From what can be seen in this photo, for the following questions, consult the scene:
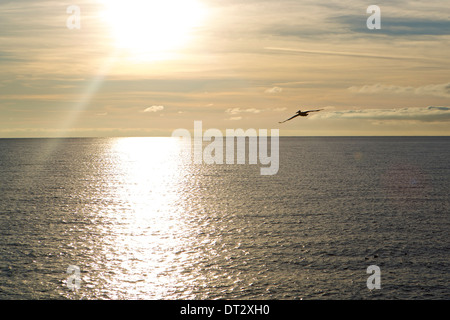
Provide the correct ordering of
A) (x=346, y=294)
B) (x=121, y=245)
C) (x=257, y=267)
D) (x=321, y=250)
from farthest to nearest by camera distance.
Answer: (x=121, y=245)
(x=321, y=250)
(x=257, y=267)
(x=346, y=294)

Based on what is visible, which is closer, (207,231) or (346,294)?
(346,294)

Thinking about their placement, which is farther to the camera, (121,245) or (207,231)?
(207,231)

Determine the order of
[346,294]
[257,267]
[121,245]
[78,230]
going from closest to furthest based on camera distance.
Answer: [346,294], [257,267], [121,245], [78,230]

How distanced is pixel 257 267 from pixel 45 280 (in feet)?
67.9

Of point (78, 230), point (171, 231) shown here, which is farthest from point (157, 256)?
point (78, 230)

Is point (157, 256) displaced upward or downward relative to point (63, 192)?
upward

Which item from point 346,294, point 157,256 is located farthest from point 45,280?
point 346,294

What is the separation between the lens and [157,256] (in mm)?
48438
